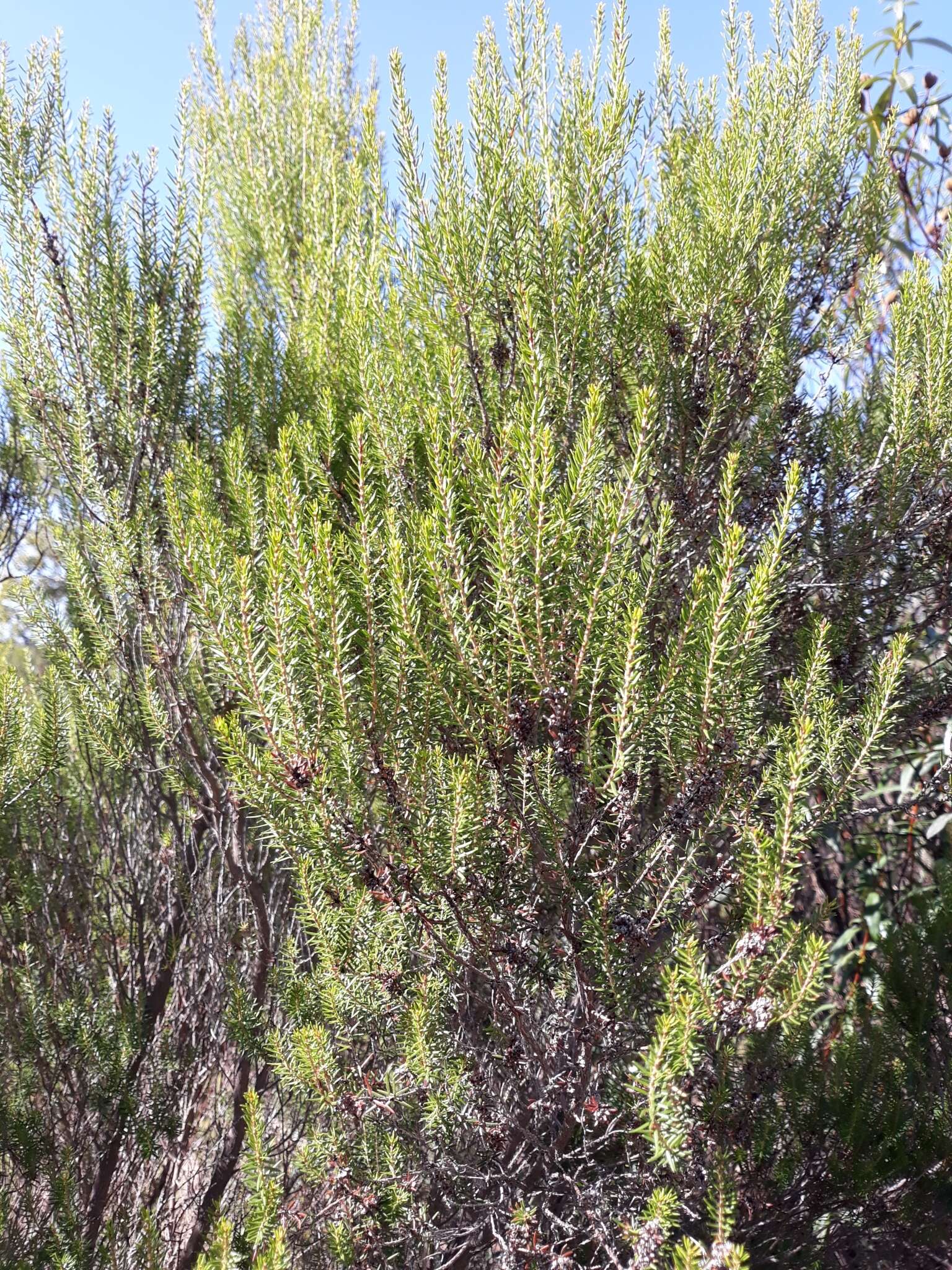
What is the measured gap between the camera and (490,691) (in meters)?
1.73

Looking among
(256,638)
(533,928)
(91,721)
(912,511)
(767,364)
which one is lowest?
(533,928)

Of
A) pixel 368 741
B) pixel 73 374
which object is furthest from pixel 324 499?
pixel 73 374

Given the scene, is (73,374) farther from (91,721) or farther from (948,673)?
(948,673)

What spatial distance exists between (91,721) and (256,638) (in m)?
1.12

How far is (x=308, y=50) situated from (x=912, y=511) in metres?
3.55

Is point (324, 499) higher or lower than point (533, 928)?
higher

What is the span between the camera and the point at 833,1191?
7.54ft

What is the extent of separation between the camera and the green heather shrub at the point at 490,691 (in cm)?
169

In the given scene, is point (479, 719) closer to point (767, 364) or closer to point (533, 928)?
point (533, 928)

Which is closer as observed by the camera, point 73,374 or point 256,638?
point 256,638

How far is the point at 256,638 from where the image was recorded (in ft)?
6.37

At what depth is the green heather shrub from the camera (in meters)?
1.69

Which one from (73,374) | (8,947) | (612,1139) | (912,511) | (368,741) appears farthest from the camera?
(8,947)

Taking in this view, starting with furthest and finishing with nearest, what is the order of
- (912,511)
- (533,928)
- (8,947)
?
1. (8,947)
2. (912,511)
3. (533,928)
